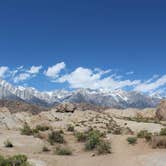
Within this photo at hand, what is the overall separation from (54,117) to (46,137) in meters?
29.1

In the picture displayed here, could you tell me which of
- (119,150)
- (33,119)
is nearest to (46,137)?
(119,150)

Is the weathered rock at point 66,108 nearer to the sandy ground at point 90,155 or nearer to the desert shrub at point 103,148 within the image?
the sandy ground at point 90,155

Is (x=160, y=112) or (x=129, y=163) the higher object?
(x=160, y=112)

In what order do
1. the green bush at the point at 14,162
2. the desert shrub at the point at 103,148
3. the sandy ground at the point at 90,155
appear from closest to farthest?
the green bush at the point at 14,162
the sandy ground at the point at 90,155
the desert shrub at the point at 103,148

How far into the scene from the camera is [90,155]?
2675 centimetres

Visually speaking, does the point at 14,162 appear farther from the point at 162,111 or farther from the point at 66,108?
the point at 162,111

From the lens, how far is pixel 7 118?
5172 centimetres

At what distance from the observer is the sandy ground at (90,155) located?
2309cm

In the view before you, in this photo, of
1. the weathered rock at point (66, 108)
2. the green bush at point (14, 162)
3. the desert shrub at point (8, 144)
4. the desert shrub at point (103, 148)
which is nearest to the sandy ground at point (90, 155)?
the desert shrub at point (8, 144)

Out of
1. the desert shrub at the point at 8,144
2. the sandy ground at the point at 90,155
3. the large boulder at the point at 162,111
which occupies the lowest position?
the sandy ground at the point at 90,155

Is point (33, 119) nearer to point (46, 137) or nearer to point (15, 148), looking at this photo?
point (46, 137)

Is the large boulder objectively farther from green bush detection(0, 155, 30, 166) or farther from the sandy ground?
green bush detection(0, 155, 30, 166)

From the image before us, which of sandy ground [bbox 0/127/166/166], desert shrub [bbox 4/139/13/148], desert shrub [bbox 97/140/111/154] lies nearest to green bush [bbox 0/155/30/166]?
sandy ground [bbox 0/127/166/166]

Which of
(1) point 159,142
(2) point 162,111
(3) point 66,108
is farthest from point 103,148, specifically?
(2) point 162,111
